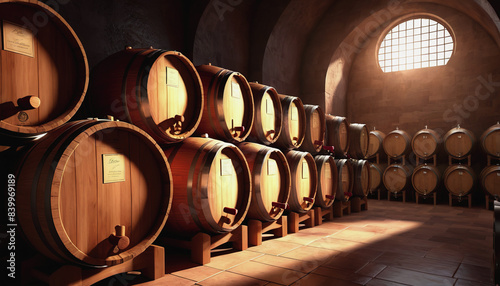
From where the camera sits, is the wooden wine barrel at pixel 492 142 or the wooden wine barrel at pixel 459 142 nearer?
the wooden wine barrel at pixel 492 142

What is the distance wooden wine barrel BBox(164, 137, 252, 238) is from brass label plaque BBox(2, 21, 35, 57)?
4.43ft

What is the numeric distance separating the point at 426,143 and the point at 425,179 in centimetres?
81

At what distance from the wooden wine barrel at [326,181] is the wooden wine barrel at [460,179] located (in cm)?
338

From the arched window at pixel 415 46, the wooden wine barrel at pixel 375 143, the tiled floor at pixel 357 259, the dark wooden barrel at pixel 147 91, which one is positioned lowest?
the tiled floor at pixel 357 259

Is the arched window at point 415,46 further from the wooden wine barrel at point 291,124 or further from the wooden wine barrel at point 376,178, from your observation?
the wooden wine barrel at point 291,124

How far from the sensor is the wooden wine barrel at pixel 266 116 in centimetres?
393

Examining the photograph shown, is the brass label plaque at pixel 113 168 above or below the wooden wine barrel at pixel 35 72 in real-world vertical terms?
below

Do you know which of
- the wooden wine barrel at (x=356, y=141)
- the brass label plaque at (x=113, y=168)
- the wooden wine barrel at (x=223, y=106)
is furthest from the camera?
→ the wooden wine barrel at (x=356, y=141)

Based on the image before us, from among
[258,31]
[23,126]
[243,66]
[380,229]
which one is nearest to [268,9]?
[258,31]

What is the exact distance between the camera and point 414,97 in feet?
27.0

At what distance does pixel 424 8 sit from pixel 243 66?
17.0 feet

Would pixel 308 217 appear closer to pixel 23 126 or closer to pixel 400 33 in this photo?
pixel 23 126

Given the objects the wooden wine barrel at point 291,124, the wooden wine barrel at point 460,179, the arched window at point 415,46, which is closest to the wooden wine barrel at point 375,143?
the wooden wine barrel at point 460,179

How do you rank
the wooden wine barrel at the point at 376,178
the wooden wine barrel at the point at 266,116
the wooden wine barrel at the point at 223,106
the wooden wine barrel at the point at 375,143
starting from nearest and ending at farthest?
the wooden wine barrel at the point at 223,106
the wooden wine barrel at the point at 266,116
the wooden wine barrel at the point at 376,178
the wooden wine barrel at the point at 375,143
